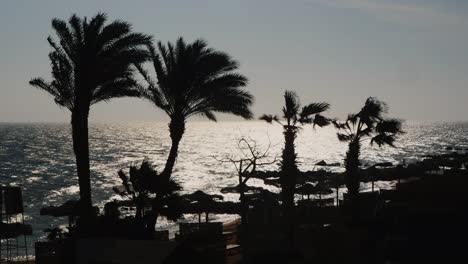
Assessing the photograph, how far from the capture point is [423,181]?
2688cm

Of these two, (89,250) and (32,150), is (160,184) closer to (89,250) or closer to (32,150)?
(89,250)

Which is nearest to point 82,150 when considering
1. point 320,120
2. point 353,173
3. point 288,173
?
point 288,173

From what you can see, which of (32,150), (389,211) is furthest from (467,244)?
(32,150)

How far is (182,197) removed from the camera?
21.7 meters

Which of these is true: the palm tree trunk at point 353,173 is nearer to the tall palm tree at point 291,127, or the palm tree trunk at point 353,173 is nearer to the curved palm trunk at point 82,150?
the tall palm tree at point 291,127

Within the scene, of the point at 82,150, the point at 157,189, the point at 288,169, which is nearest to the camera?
the point at 157,189

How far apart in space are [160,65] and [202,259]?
32.5ft

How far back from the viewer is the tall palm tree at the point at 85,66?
818 inches

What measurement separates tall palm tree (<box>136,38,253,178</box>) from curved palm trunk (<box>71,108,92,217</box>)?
2862mm

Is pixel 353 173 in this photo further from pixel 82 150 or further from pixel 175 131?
pixel 82 150

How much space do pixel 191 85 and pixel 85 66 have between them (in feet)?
12.7

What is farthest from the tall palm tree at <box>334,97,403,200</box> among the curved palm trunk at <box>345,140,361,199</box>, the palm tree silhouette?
the palm tree silhouette

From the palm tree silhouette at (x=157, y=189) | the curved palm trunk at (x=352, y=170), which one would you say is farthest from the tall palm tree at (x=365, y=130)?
the palm tree silhouette at (x=157, y=189)

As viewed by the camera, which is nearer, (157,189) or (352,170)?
(157,189)
